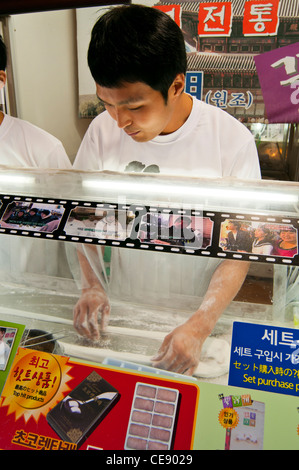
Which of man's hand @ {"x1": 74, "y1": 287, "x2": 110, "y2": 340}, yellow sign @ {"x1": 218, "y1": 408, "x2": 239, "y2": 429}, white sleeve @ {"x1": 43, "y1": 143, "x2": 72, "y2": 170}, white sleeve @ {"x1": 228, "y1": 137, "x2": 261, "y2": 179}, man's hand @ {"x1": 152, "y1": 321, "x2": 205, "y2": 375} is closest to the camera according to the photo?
yellow sign @ {"x1": 218, "y1": 408, "x2": 239, "y2": 429}

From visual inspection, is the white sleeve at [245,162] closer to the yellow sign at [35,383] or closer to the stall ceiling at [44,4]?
the stall ceiling at [44,4]

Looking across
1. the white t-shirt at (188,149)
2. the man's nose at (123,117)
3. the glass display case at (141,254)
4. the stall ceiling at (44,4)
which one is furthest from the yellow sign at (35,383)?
the stall ceiling at (44,4)

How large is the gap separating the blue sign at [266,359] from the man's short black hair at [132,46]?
745 mm

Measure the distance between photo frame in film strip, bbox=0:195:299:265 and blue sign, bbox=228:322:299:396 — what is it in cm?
17

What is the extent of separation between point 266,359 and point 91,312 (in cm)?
46

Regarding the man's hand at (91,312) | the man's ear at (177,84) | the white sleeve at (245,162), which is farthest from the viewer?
the white sleeve at (245,162)

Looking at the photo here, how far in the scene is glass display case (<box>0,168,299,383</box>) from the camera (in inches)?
33.3

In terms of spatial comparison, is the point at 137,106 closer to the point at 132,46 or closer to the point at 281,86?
the point at 132,46

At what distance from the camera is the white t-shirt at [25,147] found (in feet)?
5.07

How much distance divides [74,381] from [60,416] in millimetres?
69

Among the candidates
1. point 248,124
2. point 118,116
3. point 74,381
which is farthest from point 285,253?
point 248,124

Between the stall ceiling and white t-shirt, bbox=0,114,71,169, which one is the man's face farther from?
white t-shirt, bbox=0,114,71,169

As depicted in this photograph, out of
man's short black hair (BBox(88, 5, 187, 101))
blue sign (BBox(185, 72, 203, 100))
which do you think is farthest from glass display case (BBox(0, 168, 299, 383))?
blue sign (BBox(185, 72, 203, 100))

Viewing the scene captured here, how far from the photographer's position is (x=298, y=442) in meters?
A: 0.62
